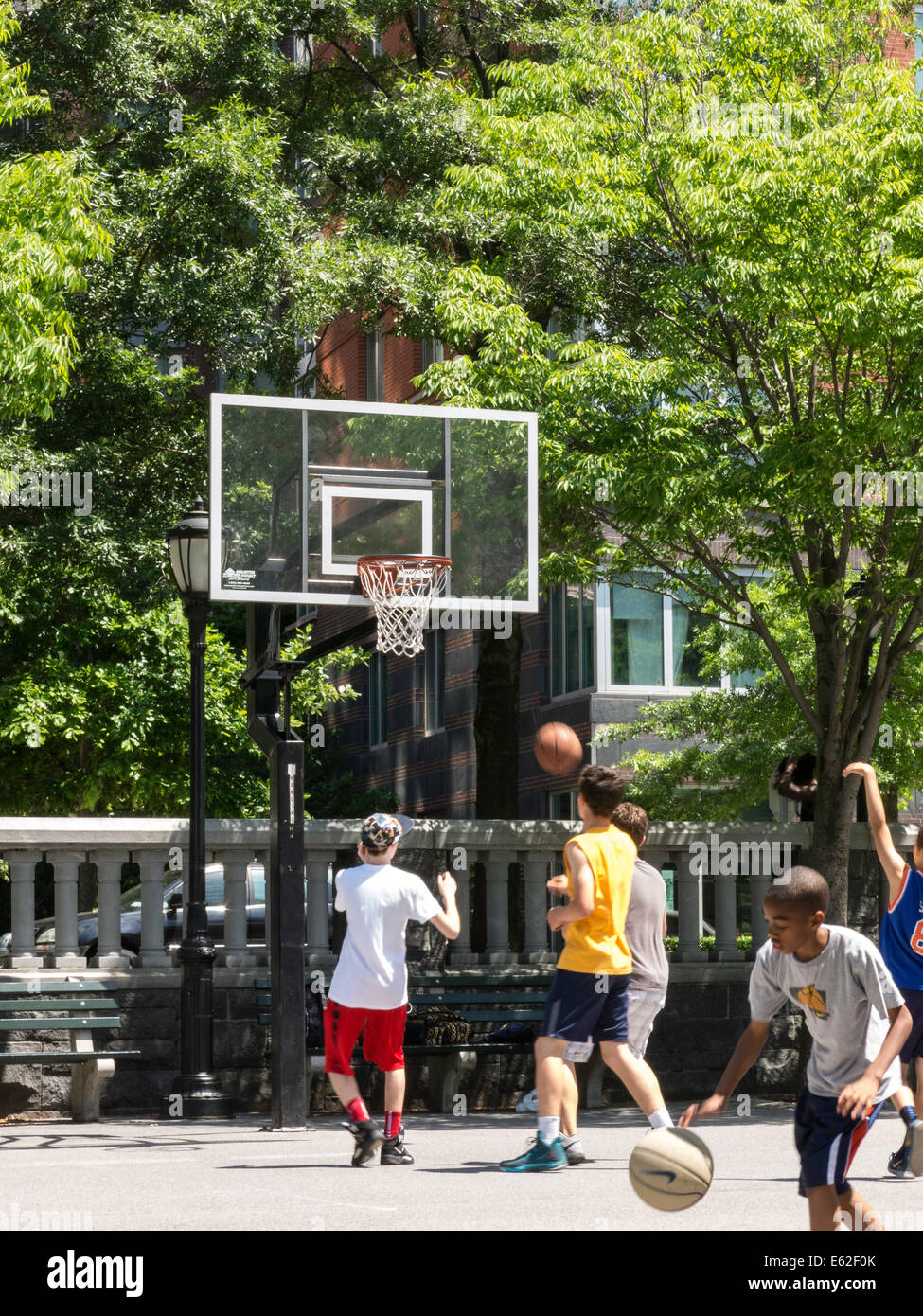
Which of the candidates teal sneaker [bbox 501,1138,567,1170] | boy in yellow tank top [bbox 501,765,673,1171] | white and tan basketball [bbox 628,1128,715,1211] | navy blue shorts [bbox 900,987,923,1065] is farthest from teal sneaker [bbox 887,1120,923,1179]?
white and tan basketball [bbox 628,1128,715,1211]

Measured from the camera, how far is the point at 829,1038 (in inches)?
233

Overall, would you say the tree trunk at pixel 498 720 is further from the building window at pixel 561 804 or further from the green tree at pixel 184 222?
the building window at pixel 561 804

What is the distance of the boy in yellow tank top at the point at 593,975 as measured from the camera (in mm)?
8648

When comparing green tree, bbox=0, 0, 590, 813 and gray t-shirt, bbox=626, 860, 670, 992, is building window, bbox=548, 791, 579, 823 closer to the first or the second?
green tree, bbox=0, 0, 590, 813

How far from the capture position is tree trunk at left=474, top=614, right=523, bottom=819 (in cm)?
1873

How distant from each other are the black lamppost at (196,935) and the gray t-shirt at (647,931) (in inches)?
144

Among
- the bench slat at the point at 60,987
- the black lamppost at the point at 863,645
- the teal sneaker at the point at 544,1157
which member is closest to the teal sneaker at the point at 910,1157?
the teal sneaker at the point at 544,1157

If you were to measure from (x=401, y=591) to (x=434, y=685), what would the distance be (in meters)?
25.5

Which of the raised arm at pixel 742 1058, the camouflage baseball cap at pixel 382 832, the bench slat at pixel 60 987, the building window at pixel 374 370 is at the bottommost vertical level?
the bench slat at pixel 60 987

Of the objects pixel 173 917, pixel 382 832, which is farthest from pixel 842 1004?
pixel 173 917

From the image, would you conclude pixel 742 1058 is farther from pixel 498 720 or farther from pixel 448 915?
pixel 498 720

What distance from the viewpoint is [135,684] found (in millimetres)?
21266

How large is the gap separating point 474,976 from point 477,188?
6.38 metres
